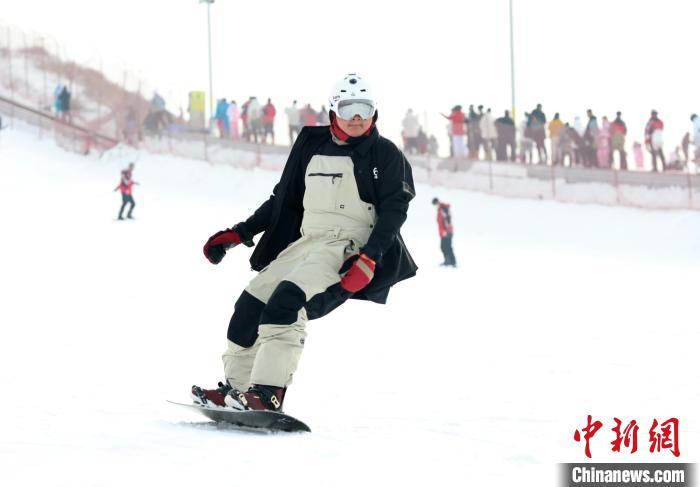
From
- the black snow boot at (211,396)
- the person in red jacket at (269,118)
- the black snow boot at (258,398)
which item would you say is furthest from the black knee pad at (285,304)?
the person in red jacket at (269,118)

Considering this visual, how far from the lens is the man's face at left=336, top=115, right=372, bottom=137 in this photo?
588 centimetres

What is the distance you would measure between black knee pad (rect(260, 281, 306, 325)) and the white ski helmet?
876 millimetres

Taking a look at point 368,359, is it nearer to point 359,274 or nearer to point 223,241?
point 223,241

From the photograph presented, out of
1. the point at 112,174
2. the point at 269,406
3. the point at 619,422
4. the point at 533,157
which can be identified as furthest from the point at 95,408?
the point at 112,174

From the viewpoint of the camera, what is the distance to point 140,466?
15.4ft

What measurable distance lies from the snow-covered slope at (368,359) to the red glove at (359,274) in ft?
2.28

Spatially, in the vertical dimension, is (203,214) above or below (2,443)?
above

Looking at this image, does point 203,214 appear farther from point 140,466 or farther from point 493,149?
point 140,466

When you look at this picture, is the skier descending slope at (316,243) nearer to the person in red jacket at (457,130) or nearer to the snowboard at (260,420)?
the snowboard at (260,420)

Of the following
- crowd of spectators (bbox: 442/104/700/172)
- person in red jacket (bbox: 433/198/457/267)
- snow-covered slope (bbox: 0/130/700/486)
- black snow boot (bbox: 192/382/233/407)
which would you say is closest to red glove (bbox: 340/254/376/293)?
snow-covered slope (bbox: 0/130/700/486)

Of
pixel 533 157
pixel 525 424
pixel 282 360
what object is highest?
pixel 533 157

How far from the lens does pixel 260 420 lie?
5.57 meters

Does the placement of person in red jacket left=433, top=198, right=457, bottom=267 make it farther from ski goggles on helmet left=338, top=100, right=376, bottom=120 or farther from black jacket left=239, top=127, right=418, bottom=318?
ski goggles on helmet left=338, top=100, right=376, bottom=120

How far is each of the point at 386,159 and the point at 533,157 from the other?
2355cm
